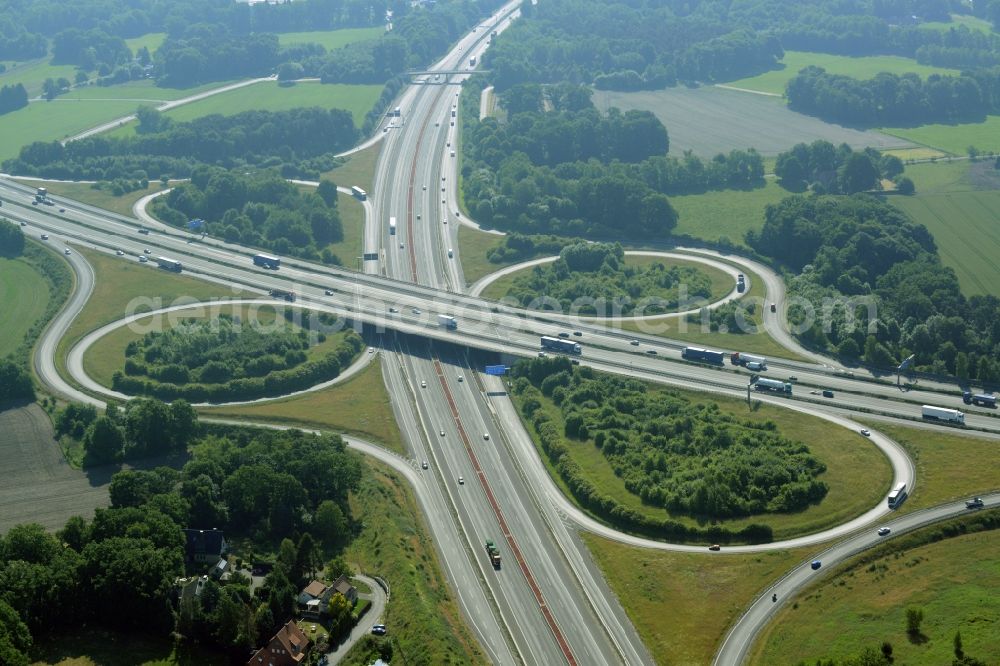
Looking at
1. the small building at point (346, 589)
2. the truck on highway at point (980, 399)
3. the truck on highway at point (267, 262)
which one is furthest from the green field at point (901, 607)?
the truck on highway at point (267, 262)

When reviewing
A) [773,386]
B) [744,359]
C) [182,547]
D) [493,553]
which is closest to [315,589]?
[182,547]

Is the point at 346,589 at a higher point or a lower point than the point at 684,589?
higher

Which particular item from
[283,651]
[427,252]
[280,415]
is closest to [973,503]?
Answer: [283,651]

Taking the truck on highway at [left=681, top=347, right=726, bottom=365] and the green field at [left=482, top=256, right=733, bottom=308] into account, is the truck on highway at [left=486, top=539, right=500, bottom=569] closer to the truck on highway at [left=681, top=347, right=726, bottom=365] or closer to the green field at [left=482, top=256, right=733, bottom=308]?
the truck on highway at [left=681, top=347, right=726, bottom=365]

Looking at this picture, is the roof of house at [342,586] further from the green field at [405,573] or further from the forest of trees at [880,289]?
the forest of trees at [880,289]

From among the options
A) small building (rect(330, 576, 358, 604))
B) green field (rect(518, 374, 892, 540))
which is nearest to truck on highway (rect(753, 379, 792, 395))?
green field (rect(518, 374, 892, 540))

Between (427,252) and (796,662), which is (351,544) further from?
(427,252)

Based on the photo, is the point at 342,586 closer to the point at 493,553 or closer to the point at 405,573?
the point at 405,573
